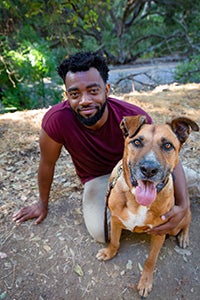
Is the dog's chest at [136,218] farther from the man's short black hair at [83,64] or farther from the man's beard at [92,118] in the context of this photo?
the man's short black hair at [83,64]

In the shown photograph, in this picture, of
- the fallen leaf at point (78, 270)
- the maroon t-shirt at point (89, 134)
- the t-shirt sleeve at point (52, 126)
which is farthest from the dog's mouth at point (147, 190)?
the fallen leaf at point (78, 270)

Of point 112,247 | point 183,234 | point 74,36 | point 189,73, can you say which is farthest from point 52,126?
point 74,36

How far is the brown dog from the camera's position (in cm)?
189

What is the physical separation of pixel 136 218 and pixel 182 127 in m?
0.80

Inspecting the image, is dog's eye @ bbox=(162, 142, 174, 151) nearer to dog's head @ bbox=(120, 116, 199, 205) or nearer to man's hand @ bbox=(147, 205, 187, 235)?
dog's head @ bbox=(120, 116, 199, 205)

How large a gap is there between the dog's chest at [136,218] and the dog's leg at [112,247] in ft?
0.63

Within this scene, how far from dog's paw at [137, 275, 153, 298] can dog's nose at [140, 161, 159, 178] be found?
3.67 feet

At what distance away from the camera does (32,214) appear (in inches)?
118

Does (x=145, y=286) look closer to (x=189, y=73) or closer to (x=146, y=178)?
(x=146, y=178)

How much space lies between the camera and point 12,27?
7.66 meters

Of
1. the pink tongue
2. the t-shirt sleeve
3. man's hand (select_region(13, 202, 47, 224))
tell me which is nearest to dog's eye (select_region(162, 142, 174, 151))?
the pink tongue

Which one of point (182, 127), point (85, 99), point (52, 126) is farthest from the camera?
point (52, 126)

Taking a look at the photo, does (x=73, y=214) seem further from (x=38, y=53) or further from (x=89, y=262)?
(x=38, y=53)

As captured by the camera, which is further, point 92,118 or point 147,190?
point 92,118
